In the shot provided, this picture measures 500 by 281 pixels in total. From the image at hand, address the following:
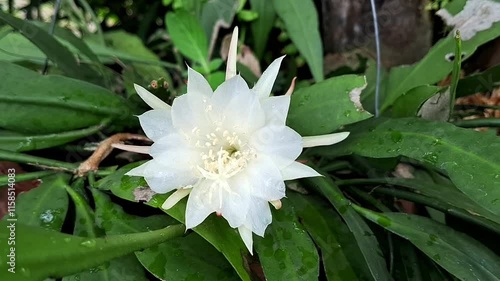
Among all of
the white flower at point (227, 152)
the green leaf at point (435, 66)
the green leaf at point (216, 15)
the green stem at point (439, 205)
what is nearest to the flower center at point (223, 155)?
the white flower at point (227, 152)

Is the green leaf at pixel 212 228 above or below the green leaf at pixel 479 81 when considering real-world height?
below

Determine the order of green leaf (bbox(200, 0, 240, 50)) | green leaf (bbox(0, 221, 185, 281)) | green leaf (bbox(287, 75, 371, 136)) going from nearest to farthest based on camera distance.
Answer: green leaf (bbox(0, 221, 185, 281)) < green leaf (bbox(287, 75, 371, 136)) < green leaf (bbox(200, 0, 240, 50))

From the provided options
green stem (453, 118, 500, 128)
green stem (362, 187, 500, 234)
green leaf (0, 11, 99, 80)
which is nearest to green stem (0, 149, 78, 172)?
green leaf (0, 11, 99, 80)

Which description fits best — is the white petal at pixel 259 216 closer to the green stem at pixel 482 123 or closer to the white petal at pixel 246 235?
the white petal at pixel 246 235

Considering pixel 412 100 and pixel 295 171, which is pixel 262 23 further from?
pixel 295 171

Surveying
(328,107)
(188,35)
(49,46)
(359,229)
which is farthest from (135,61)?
(359,229)

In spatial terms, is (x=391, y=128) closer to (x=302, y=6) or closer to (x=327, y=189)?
(x=327, y=189)

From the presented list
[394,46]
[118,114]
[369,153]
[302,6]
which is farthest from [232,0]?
[369,153]

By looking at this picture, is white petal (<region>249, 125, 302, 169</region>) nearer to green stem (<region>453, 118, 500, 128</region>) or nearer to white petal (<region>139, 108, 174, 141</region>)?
white petal (<region>139, 108, 174, 141</region>)
